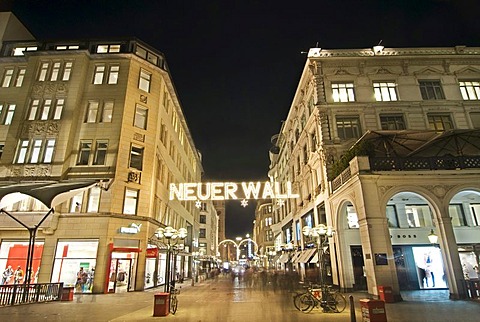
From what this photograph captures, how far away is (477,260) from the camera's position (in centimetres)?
2038

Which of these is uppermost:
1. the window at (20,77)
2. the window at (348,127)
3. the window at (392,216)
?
the window at (20,77)

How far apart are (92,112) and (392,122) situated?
2720 cm

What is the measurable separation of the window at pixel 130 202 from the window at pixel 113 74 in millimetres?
10886

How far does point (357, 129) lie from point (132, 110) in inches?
808

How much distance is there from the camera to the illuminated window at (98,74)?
28.1 metres

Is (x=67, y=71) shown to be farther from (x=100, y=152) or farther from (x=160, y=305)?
(x=160, y=305)

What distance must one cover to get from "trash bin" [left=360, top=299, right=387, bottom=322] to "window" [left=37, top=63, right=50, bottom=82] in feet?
104

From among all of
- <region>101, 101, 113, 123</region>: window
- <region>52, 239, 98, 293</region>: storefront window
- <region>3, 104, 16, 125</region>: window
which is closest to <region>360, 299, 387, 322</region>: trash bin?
<region>52, 239, 98, 293</region>: storefront window

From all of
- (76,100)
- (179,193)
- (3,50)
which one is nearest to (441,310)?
(179,193)

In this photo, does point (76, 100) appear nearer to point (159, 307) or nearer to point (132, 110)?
point (132, 110)

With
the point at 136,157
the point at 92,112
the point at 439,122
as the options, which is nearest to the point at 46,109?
the point at 92,112

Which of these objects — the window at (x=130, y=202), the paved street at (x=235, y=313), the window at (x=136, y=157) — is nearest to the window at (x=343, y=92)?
the paved street at (x=235, y=313)

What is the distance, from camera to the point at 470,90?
Answer: 26.3 meters

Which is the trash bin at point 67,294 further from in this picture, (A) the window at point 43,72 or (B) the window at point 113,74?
(A) the window at point 43,72
